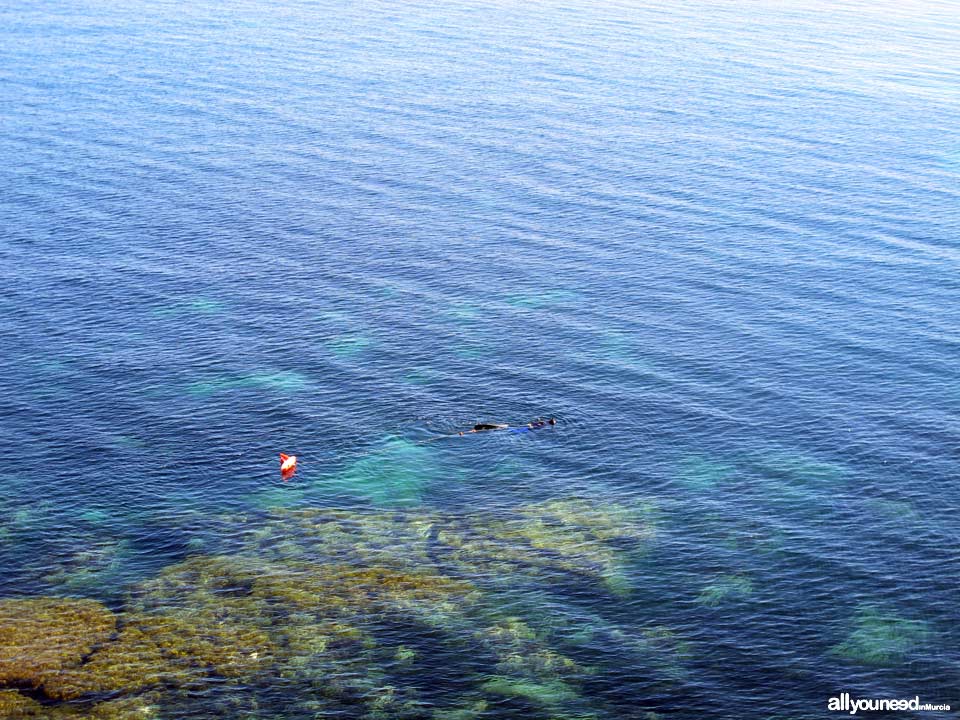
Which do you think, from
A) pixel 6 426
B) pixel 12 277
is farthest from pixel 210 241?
pixel 6 426

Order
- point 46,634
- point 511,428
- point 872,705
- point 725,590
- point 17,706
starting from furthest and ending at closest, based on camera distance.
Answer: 1. point 511,428
2. point 725,590
3. point 46,634
4. point 872,705
5. point 17,706

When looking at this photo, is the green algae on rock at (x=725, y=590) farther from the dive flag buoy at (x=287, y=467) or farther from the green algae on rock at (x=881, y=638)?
the dive flag buoy at (x=287, y=467)

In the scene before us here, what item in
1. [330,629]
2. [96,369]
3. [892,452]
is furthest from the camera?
[96,369]

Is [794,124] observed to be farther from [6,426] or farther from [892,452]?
[6,426]

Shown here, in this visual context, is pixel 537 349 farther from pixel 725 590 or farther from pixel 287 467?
pixel 725 590

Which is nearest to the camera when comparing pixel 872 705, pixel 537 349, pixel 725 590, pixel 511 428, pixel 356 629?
pixel 872 705

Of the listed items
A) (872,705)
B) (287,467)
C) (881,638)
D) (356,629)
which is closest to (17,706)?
(356,629)

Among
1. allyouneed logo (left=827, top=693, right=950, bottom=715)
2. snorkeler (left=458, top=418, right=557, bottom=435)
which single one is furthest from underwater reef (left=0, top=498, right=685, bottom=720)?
snorkeler (left=458, top=418, right=557, bottom=435)
